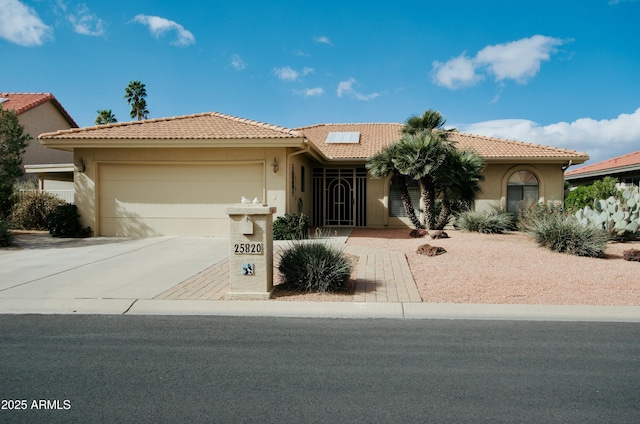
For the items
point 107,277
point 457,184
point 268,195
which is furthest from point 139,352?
point 457,184

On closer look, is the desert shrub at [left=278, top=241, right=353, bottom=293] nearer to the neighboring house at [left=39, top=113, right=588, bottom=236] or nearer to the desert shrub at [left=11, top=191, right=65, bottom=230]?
the neighboring house at [left=39, top=113, right=588, bottom=236]

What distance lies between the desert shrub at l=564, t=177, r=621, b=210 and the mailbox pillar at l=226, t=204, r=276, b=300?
15.2m

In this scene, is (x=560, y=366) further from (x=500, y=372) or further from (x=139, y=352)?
(x=139, y=352)

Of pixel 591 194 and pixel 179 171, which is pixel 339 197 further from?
pixel 591 194

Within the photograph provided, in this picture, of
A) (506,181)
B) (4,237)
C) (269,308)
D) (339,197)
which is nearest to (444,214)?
(506,181)

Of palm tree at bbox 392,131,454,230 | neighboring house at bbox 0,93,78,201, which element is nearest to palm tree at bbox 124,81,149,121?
neighboring house at bbox 0,93,78,201

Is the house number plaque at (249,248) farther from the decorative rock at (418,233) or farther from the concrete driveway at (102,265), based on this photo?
the decorative rock at (418,233)

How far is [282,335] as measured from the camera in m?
5.76

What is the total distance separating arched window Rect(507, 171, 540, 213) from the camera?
1934 cm

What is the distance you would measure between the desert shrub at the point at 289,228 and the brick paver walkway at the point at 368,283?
3351 mm

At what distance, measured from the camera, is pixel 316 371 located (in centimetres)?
456

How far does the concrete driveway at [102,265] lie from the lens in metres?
7.89

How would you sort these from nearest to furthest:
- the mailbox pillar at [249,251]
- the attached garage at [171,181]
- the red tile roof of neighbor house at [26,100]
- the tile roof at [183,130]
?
the mailbox pillar at [249,251] → the tile roof at [183,130] → the attached garage at [171,181] → the red tile roof of neighbor house at [26,100]

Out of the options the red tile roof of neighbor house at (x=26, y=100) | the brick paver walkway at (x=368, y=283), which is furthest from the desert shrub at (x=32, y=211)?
the brick paver walkway at (x=368, y=283)
